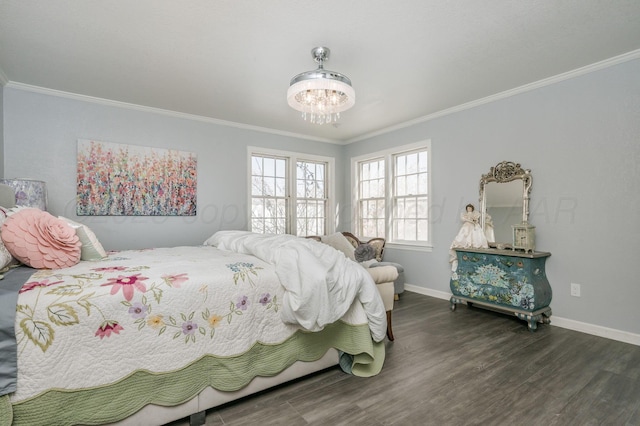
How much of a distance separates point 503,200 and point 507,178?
0.27 metres

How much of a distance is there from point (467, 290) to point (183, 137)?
429cm

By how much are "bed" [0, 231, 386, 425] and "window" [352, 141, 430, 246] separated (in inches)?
114

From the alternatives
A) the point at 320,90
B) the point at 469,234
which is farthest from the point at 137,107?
the point at 469,234

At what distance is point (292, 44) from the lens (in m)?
2.62

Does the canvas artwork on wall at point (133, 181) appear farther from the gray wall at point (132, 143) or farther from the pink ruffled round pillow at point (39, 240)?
the pink ruffled round pillow at point (39, 240)

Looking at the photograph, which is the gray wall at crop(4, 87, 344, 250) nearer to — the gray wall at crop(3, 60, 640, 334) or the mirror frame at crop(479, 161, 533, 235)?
the gray wall at crop(3, 60, 640, 334)

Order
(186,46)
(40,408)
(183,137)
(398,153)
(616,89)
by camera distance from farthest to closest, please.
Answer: (398,153) → (183,137) → (616,89) → (186,46) → (40,408)

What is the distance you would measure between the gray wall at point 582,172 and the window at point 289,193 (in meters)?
2.70

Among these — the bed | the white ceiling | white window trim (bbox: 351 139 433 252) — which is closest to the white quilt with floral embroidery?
the bed

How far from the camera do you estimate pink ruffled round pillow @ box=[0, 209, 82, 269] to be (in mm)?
1813

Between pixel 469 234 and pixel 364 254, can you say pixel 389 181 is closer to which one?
pixel 469 234

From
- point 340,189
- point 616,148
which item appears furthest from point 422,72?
point 340,189

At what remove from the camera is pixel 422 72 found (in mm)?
3168

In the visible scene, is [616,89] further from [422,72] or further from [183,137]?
[183,137]
